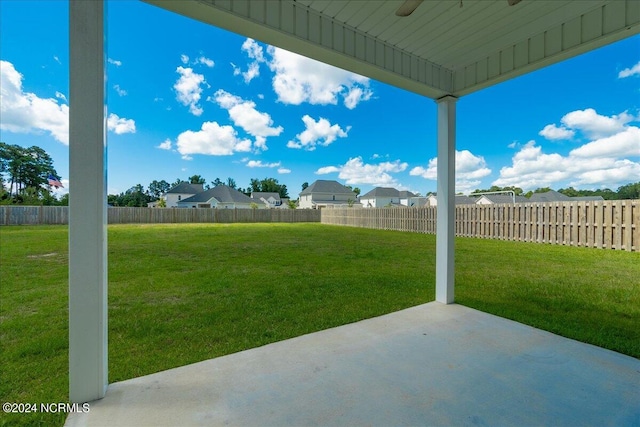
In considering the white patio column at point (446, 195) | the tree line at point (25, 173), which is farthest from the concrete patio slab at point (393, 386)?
the tree line at point (25, 173)

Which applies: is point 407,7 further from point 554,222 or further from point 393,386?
point 554,222

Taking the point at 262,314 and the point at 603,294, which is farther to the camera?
the point at 603,294

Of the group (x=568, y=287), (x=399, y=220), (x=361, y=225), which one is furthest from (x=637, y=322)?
(x=361, y=225)

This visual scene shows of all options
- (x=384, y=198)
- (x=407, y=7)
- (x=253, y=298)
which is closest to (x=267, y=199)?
(x=384, y=198)

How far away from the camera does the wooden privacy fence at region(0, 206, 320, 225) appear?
11289mm

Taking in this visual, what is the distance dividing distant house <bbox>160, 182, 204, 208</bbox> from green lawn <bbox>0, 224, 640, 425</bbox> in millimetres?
27096

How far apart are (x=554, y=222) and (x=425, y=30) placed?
24.7ft

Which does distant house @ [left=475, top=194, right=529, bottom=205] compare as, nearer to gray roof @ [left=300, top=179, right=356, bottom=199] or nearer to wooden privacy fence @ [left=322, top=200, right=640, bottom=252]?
wooden privacy fence @ [left=322, top=200, right=640, bottom=252]

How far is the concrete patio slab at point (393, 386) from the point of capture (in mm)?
1334

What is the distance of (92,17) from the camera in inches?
53.4

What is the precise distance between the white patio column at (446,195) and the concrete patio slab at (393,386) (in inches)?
32.5

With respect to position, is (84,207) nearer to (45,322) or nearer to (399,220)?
(45,322)

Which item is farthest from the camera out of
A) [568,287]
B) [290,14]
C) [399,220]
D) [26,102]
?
[399,220]

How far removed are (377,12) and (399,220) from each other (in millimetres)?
11350
